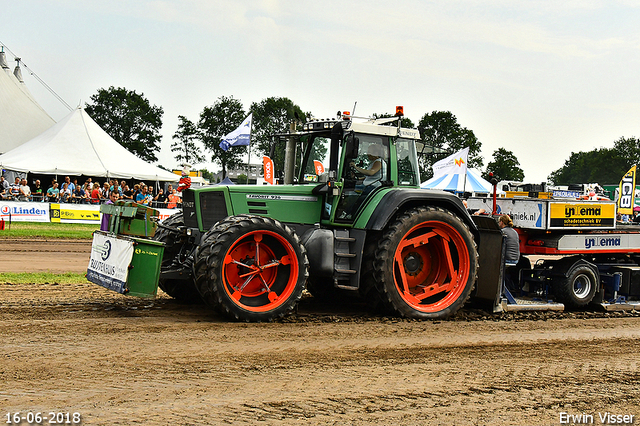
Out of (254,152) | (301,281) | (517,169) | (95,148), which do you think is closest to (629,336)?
(301,281)

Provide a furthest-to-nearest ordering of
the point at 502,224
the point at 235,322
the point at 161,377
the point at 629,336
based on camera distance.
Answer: the point at 502,224, the point at 629,336, the point at 235,322, the point at 161,377

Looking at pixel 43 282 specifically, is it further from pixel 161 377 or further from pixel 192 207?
pixel 161 377

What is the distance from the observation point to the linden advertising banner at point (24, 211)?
20.2 metres

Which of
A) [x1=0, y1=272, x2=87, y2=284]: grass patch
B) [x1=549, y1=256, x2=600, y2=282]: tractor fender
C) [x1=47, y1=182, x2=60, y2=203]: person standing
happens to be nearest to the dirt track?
[x1=549, y1=256, x2=600, y2=282]: tractor fender

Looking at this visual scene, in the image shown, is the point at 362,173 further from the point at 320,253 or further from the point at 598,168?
the point at 598,168

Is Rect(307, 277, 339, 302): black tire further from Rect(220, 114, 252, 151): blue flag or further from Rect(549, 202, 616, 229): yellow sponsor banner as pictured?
Rect(220, 114, 252, 151): blue flag

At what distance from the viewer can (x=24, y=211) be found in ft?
67.8

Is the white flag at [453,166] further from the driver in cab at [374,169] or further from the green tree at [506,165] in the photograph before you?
the green tree at [506,165]

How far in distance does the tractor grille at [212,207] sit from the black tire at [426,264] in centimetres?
188

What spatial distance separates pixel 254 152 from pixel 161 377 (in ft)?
184

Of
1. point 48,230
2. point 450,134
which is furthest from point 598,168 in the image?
point 48,230

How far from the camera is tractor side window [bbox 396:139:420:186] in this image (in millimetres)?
7680

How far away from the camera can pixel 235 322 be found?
651cm

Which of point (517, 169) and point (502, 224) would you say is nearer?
point (502, 224)
